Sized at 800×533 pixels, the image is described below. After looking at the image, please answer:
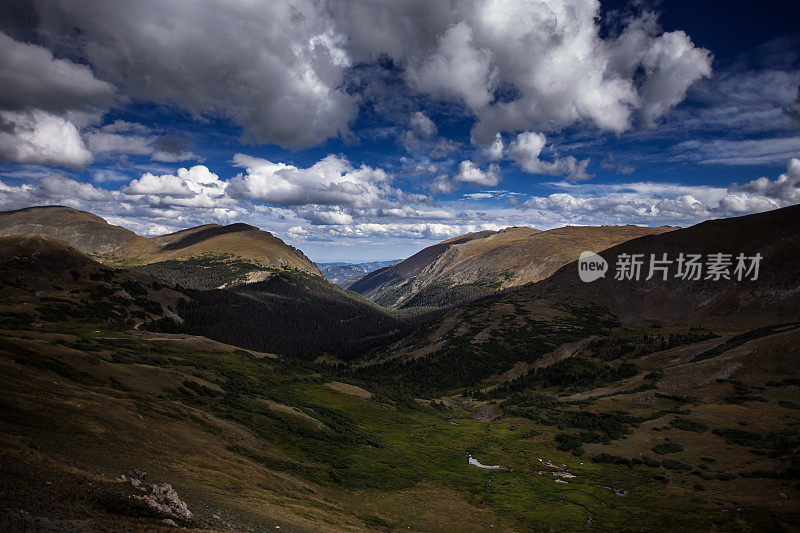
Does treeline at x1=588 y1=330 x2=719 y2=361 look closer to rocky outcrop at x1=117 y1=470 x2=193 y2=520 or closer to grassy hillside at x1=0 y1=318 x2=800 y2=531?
grassy hillside at x1=0 y1=318 x2=800 y2=531

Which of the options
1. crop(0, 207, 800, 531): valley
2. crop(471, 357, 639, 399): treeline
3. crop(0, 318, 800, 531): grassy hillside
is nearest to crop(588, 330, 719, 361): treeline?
crop(471, 357, 639, 399): treeline

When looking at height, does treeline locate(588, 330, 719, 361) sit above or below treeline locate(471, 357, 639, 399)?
above

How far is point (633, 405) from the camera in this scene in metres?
98.1


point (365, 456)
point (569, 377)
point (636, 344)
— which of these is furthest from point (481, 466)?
point (636, 344)

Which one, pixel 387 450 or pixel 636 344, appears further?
pixel 636 344

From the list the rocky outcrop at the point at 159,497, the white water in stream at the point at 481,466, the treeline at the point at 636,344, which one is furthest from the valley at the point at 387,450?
the treeline at the point at 636,344

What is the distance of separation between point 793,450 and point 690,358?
7847cm

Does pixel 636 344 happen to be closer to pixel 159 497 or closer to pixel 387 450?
pixel 387 450

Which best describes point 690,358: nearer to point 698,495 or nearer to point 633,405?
point 633,405

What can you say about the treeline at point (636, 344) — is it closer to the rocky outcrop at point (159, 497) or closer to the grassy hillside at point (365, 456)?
the grassy hillside at point (365, 456)

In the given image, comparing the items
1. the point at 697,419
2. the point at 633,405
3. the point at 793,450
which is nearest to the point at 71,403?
the point at 793,450

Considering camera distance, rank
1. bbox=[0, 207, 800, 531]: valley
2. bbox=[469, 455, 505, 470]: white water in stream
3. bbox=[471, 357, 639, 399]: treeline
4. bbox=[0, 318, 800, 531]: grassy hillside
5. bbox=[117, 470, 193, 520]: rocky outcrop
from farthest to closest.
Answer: bbox=[471, 357, 639, 399]: treeline < bbox=[469, 455, 505, 470]: white water in stream < bbox=[0, 318, 800, 531]: grassy hillside < bbox=[0, 207, 800, 531]: valley < bbox=[117, 470, 193, 520]: rocky outcrop

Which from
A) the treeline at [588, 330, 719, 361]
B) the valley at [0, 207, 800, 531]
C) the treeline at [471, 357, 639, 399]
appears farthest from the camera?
the treeline at [588, 330, 719, 361]

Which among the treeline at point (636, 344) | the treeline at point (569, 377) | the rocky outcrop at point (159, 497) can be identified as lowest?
the treeline at point (569, 377)
